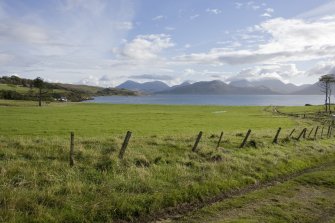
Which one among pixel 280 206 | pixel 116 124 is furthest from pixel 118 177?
pixel 116 124

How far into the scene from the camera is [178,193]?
14.7 m

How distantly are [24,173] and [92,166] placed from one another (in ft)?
10.8

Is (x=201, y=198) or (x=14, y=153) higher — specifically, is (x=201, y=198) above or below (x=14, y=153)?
below

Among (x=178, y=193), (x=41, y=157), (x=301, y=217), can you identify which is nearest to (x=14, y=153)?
(x=41, y=157)

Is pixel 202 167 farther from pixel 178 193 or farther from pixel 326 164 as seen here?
pixel 326 164

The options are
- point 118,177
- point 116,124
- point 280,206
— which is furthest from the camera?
point 116,124

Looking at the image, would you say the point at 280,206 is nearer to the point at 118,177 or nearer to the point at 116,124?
the point at 118,177

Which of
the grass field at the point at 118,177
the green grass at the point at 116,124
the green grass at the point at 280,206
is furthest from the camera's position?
the green grass at the point at 116,124

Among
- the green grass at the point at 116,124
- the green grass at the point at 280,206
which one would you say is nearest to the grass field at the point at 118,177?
the green grass at the point at 280,206

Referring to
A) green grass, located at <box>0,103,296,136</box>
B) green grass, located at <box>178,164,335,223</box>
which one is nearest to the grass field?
green grass, located at <box>178,164,335,223</box>

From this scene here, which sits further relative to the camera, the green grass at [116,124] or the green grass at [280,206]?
the green grass at [116,124]

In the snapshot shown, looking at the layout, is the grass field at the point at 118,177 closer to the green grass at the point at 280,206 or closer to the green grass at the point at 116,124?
the green grass at the point at 280,206

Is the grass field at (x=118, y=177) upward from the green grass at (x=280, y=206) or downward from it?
upward

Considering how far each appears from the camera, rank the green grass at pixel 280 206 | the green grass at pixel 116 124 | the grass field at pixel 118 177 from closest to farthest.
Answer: the grass field at pixel 118 177, the green grass at pixel 280 206, the green grass at pixel 116 124
